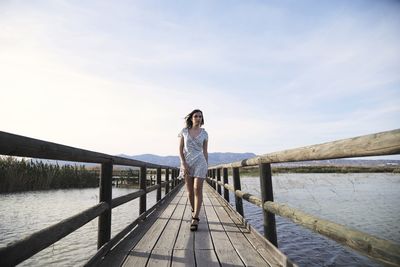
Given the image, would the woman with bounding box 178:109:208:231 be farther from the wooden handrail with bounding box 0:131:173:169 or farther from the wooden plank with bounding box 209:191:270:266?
the wooden handrail with bounding box 0:131:173:169

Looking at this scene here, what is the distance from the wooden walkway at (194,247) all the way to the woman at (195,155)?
48 centimetres

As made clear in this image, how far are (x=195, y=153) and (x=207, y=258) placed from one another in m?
1.82

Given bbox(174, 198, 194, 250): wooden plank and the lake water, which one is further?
the lake water

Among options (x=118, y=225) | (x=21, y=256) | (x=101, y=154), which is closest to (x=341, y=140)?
(x=21, y=256)

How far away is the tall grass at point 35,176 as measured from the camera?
12523 millimetres

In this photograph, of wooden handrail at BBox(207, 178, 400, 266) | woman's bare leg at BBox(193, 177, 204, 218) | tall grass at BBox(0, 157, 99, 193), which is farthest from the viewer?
tall grass at BBox(0, 157, 99, 193)

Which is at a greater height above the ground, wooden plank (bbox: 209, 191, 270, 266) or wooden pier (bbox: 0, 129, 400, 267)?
wooden pier (bbox: 0, 129, 400, 267)

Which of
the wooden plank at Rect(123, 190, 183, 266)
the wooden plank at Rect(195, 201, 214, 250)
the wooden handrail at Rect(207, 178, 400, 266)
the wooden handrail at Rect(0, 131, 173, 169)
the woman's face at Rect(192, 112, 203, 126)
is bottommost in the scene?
the wooden plank at Rect(195, 201, 214, 250)

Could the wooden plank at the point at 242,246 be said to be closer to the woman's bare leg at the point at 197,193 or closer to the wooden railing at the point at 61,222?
the woman's bare leg at the point at 197,193

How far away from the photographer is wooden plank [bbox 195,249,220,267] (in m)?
2.50

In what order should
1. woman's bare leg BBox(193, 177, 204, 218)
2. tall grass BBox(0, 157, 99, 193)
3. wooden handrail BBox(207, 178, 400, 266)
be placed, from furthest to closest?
1. tall grass BBox(0, 157, 99, 193)
2. woman's bare leg BBox(193, 177, 204, 218)
3. wooden handrail BBox(207, 178, 400, 266)

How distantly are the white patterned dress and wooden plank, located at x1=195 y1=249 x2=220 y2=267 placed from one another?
139cm

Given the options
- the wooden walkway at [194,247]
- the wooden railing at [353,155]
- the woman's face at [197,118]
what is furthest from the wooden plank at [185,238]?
the woman's face at [197,118]

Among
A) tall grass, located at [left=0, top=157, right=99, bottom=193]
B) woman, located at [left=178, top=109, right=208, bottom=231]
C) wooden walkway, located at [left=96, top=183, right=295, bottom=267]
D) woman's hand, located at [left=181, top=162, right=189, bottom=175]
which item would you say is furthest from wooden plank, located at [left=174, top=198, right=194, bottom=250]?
tall grass, located at [left=0, top=157, right=99, bottom=193]
